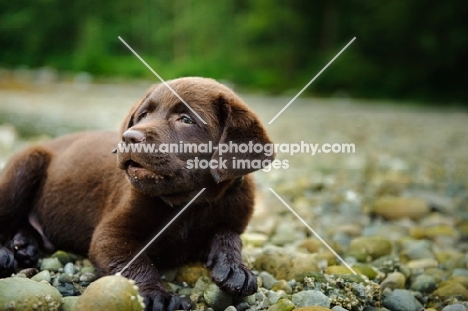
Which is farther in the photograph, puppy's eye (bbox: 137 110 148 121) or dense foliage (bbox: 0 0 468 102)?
dense foliage (bbox: 0 0 468 102)

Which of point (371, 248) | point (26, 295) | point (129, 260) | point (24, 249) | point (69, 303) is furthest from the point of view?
point (371, 248)

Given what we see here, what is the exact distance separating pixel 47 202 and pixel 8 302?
1.39m

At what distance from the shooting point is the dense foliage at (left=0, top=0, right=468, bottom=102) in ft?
80.9

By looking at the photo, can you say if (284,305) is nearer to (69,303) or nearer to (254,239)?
(69,303)

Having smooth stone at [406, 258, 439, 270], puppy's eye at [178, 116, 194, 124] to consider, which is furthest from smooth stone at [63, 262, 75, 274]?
smooth stone at [406, 258, 439, 270]

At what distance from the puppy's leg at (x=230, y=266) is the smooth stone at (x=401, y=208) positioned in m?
3.06

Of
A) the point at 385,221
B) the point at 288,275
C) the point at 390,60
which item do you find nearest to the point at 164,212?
the point at 288,275

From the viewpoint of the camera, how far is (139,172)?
322 centimetres

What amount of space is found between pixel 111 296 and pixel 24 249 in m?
1.33

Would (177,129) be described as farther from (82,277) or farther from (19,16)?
(19,16)

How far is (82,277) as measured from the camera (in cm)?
353

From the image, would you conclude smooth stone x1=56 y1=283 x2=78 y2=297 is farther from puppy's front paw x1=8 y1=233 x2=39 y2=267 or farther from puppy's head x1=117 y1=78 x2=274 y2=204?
puppy's head x1=117 y1=78 x2=274 y2=204

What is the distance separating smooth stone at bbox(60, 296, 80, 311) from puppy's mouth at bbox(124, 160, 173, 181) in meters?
0.72

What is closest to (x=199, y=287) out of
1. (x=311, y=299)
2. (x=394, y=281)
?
(x=311, y=299)
